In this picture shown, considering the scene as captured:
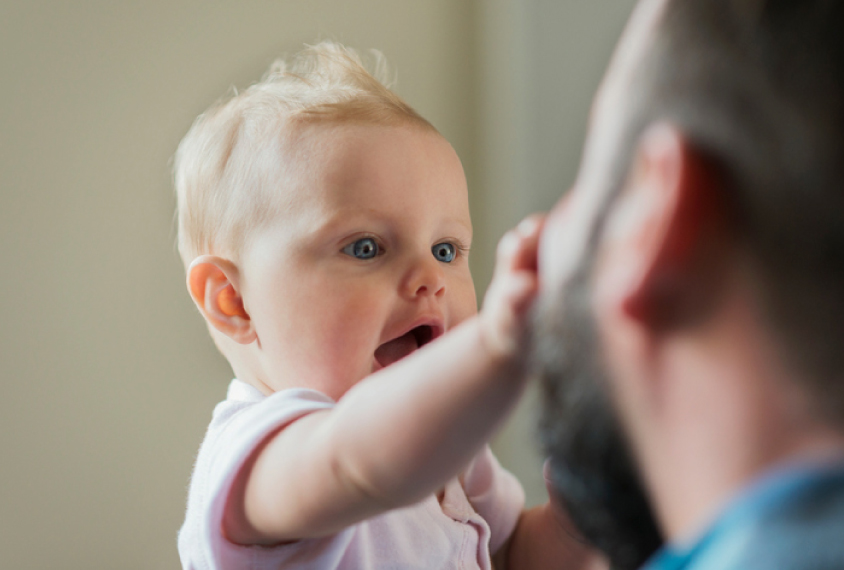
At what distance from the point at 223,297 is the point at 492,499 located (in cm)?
34

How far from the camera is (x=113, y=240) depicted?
1089 millimetres

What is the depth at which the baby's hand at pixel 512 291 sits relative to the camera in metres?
0.30

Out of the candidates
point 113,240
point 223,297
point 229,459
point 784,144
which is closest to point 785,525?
point 784,144

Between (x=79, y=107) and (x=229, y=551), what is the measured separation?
0.75 metres

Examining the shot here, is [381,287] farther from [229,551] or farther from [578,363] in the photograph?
[578,363]

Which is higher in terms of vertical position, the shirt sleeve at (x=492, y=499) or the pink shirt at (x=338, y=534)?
the pink shirt at (x=338, y=534)

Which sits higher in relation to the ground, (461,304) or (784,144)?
(784,144)

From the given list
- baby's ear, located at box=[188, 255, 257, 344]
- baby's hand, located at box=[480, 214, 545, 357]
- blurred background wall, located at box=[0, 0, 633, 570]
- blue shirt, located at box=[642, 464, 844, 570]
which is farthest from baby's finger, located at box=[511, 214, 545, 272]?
blurred background wall, located at box=[0, 0, 633, 570]

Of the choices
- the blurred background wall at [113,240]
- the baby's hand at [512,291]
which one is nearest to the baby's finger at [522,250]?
the baby's hand at [512,291]

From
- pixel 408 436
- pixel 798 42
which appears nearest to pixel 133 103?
pixel 408 436

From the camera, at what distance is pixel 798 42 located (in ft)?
0.79

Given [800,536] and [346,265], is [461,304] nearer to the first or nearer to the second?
[346,265]

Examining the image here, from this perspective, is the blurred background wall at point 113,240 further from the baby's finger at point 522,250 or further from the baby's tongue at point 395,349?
the baby's finger at point 522,250

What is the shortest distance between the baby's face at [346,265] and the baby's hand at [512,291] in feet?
1.10
